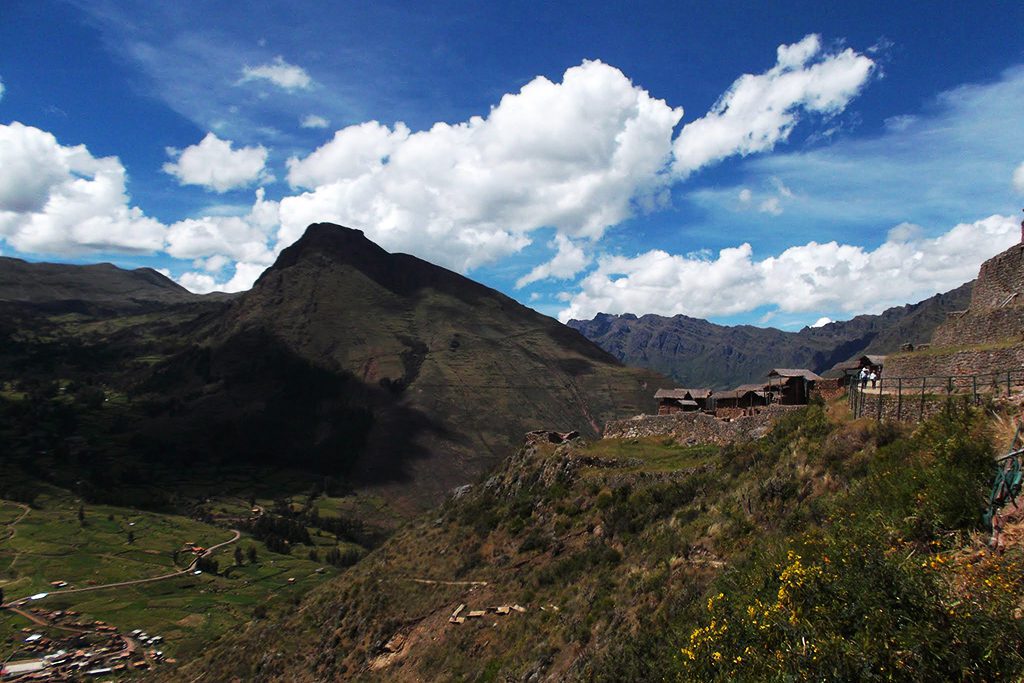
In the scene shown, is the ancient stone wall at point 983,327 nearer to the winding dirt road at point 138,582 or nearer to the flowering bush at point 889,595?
the flowering bush at point 889,595

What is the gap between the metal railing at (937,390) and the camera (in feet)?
58.0

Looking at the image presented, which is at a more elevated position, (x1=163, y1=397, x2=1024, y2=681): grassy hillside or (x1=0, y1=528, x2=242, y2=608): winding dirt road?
(x1=163, y1=397, x2=1024, y2=681): grassy hillside

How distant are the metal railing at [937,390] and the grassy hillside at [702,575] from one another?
1.22 meters

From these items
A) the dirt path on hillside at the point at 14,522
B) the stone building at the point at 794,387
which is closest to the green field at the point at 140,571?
the dirt path on hillside at the point at 14,522

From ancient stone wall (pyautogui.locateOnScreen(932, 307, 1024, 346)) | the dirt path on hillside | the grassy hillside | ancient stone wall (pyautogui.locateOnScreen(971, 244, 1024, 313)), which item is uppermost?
ancient stone wall (pyautogui.locateOnScreen(971, 244, 1024, 313))

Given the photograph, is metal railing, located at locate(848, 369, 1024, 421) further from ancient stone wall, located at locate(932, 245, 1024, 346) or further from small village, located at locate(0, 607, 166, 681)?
small village, located at locate(0, 607, 166, 681)

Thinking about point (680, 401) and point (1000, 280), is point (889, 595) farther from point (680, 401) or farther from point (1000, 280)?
point (680, 401)

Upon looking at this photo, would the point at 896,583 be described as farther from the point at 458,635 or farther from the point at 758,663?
the point at 458,635

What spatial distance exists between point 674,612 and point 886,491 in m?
7.21

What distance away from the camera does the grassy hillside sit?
9.28m

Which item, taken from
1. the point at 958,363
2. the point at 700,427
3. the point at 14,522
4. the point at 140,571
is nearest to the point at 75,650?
the point at 140,571

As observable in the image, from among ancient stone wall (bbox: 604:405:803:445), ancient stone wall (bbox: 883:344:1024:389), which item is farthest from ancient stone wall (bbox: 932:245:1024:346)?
ancient stone wall (bbox: 604:405:803:445)

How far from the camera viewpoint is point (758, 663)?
10875 mm

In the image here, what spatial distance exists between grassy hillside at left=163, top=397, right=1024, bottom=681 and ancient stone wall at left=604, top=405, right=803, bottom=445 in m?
1.53
